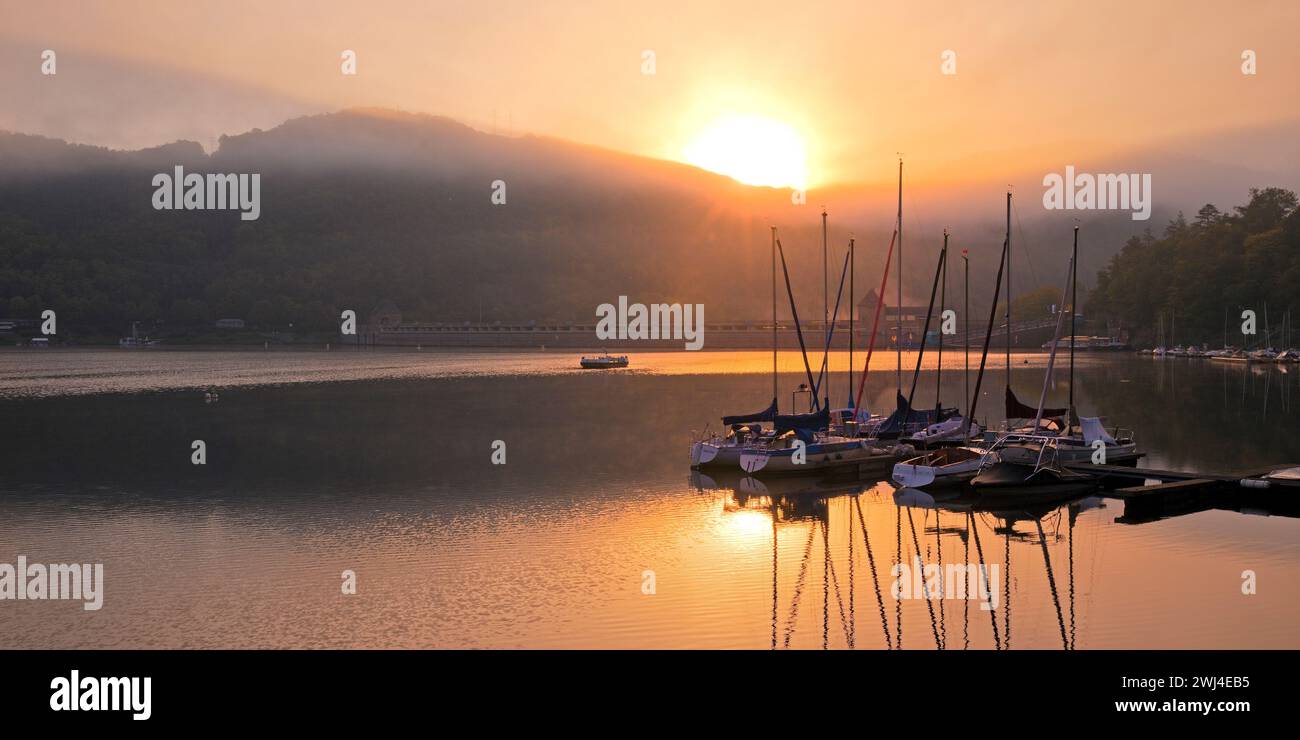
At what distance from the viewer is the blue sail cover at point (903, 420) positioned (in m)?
45.9

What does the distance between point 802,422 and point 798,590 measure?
17.7m

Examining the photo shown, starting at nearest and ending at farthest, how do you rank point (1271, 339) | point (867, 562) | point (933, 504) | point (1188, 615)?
point (1188, 615) → point (867, 562) → point (933, 504) → point (1271, 339)

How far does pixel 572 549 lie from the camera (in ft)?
91.6

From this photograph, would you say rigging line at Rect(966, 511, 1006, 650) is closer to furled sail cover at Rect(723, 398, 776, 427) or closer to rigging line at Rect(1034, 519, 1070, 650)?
rigging line at Rect(1034, 519, 1070, 650)

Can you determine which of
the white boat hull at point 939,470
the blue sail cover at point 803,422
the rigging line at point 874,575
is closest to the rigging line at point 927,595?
the rigging line at point 874,575

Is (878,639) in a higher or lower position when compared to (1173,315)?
lower

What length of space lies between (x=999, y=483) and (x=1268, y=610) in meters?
12.7

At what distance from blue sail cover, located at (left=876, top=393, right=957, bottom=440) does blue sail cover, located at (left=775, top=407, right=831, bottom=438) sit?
503 centimetres

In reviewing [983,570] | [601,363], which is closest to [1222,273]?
[601,363]

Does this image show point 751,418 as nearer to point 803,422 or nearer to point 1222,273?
point 803,422

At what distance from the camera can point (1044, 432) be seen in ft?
135
